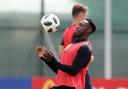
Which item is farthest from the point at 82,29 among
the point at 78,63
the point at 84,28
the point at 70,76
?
the point at 70,76

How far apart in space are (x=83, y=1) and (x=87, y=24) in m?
8.70

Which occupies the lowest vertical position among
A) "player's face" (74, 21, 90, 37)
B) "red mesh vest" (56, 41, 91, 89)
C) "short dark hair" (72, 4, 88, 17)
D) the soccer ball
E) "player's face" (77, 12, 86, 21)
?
"red mesh vest" (56, 41, 91, 89)

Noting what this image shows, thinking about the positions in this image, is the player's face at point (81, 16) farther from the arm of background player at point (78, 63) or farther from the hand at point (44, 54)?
the hand at point (44, 54)

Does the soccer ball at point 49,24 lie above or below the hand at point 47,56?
above

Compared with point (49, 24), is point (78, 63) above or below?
below

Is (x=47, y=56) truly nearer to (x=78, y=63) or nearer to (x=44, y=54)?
(x=44, y=54)

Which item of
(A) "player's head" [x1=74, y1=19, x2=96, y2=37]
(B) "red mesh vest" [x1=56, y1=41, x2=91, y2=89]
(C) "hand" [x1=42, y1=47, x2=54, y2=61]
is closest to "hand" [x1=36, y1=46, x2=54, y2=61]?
(C) "hand" [x1=42, y1=47, x2=54, y2=61]

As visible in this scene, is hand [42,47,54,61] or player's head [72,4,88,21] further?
player's head [72,4,88,21]

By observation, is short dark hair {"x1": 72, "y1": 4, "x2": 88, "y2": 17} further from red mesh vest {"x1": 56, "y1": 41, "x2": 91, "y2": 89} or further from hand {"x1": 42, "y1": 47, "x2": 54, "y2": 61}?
hand {"x1": 42, "y1": 47, "x2": 54, "y2": 61}

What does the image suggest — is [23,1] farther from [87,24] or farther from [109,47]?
[87,24]

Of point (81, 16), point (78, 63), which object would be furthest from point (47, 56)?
point (81, 16)

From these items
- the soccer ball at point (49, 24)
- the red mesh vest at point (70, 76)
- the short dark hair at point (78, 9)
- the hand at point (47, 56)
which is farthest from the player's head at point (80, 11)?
the hand at point (47, 56)

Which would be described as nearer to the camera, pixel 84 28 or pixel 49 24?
pixel 84 28

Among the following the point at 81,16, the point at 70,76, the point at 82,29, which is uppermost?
the point at 81,16
